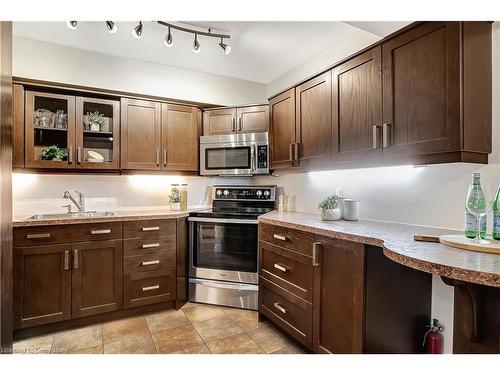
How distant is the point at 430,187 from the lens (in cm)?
166

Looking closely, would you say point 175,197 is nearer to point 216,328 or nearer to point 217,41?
point 216,328

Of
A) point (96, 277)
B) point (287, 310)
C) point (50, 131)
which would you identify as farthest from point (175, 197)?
point (287, 310)

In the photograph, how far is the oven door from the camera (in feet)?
8.34

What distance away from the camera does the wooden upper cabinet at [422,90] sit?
1271 mm

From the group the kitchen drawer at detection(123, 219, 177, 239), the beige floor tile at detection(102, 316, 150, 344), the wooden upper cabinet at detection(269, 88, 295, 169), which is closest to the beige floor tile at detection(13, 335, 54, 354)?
the beige floor tile at detection(102, 316, 150, 344)

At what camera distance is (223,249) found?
8.69ft

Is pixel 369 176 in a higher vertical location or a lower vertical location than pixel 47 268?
higher

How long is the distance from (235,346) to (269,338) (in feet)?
0.95

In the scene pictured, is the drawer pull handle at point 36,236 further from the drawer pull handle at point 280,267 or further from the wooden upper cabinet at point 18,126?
the drawer pull handle at point 280,267

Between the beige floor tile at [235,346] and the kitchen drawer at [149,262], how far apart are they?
2.98 ft

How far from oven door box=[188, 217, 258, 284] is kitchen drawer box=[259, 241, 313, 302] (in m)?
0.24
